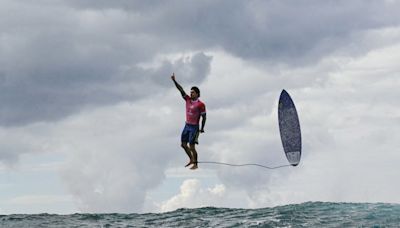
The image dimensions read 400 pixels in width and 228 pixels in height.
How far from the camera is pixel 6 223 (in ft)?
87.5

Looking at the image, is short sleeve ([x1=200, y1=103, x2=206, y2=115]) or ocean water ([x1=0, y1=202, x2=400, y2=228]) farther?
short sleeve ([x1=200, y1=103, x2=206, y2=115])

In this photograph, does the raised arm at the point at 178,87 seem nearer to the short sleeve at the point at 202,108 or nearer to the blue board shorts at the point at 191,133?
the short sleeve at the point at 202,108

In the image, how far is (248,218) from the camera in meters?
24.7

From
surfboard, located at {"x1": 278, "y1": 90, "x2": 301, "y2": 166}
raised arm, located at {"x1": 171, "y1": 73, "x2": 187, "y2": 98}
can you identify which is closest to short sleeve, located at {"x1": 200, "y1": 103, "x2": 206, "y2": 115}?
raised arm, located at {"x1": 171, "y1": 73, "x2": 187, "y2": 98}

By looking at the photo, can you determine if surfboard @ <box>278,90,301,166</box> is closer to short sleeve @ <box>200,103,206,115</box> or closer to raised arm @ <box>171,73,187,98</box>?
short sleeve @ <box>200,103,206,115</box>

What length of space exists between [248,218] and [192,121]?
4.49m

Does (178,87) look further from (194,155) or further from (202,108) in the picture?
(194,155)

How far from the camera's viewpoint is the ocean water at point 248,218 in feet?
75.0

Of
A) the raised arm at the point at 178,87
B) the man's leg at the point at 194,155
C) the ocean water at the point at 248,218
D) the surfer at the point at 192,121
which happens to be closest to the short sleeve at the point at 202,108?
the surfer at the point at 192,121

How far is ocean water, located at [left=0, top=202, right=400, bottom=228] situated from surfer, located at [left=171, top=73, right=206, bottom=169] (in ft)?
8.33

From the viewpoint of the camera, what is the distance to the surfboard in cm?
2955

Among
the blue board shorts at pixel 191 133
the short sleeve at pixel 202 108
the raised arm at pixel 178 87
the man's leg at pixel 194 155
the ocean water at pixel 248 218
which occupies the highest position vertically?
the raised arm at pixel 178 87

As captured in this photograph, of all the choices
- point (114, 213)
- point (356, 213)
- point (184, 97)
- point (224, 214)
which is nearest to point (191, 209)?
point (224, 214)

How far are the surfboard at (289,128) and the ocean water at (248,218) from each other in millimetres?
2895
